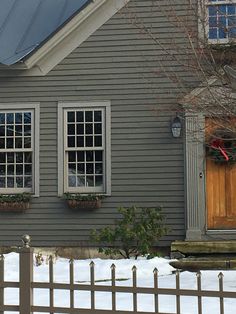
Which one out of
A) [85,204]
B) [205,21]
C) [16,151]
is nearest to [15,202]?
[16,151]

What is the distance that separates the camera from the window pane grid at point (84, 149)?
39.5 feet

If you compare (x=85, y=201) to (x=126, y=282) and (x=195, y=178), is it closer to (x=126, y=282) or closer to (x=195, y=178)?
(x=195, y=178)

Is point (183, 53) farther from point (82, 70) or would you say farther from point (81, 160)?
point (81, 160)

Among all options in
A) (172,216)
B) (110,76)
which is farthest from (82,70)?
(172,216)

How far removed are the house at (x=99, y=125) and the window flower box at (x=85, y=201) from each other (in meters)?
0.15

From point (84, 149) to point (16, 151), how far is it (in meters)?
1.42

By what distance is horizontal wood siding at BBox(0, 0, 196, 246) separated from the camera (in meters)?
11.7

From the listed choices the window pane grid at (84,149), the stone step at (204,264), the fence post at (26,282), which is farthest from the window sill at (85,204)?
the fence post at (26,282)

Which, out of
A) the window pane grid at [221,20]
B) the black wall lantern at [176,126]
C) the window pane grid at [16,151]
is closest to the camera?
the window pane grid at [221,20]

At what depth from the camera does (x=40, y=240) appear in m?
11.9

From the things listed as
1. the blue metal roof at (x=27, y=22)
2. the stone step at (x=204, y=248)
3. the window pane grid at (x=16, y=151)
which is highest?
the blue metal roof at (x=27, y=22)

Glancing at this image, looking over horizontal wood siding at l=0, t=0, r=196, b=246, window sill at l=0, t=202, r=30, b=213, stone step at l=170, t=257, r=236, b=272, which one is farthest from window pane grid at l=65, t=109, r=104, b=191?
stone step at l=170, t=257, r=236, b=272

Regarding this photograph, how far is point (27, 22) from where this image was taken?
13.4m

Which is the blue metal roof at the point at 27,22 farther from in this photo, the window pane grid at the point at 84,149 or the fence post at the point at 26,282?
the fence post at the point at 26,282
